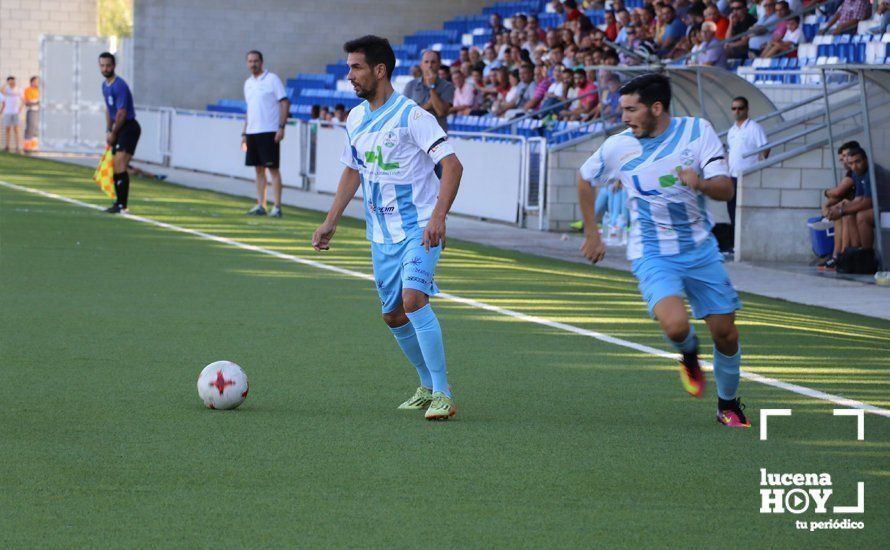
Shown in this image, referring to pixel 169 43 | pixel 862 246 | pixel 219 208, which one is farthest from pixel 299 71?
pixel 862 246

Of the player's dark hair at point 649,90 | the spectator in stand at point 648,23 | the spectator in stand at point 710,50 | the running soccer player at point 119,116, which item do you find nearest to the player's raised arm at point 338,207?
the player's dark hair at point 649,90

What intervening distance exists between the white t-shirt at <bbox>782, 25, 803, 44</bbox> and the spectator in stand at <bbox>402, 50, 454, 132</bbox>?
7937mm

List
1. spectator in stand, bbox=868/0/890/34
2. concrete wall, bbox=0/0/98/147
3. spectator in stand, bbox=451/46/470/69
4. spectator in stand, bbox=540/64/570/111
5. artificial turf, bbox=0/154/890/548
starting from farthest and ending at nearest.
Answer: concrete wall, bbox=0/0/98/147 < spectator in stand, bbox=451/46/470/69 < spectator in stand, bbox=540/64/570/111 < spectator in stand, bbox=868/0/890/34 < artificial turf, bbox=0/154/890/548

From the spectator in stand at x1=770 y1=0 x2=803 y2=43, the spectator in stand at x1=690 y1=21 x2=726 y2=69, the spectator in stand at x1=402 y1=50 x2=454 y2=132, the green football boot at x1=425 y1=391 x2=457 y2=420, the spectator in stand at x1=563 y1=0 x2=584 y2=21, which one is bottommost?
the green football boot at x1=425 y1=391 x2=457 y2=420

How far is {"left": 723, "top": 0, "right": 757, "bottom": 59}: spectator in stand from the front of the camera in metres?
22.0

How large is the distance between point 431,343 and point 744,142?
Result: 37.7ft

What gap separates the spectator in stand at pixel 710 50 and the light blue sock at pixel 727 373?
14.9 m

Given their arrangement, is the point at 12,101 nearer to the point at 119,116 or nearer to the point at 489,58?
the point at 489,58

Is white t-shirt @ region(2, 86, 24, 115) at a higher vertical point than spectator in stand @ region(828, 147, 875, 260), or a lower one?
higher

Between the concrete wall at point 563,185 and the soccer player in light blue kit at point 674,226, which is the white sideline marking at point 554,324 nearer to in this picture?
the soccer player in light blue kit at point 674,226

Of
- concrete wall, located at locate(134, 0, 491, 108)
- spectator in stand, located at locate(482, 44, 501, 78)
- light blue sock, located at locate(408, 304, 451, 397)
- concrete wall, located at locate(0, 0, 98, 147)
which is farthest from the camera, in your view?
concrete wall, located at locate(0, 0, 98, 147)

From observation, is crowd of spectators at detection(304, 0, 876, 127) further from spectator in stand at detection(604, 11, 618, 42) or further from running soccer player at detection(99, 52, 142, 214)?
running soccer player at detection(99, 52, 142, 214)

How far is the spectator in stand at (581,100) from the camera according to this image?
75.3 feet

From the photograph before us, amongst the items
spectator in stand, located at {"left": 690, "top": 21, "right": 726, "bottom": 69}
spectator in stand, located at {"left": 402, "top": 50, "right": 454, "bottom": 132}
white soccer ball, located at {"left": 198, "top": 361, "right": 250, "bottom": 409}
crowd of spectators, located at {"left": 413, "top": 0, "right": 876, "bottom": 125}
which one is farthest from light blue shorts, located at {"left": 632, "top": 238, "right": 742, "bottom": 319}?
spectator in stand, located at {"left": 690, "top": 21, "right": 726, "bottom": 69}
